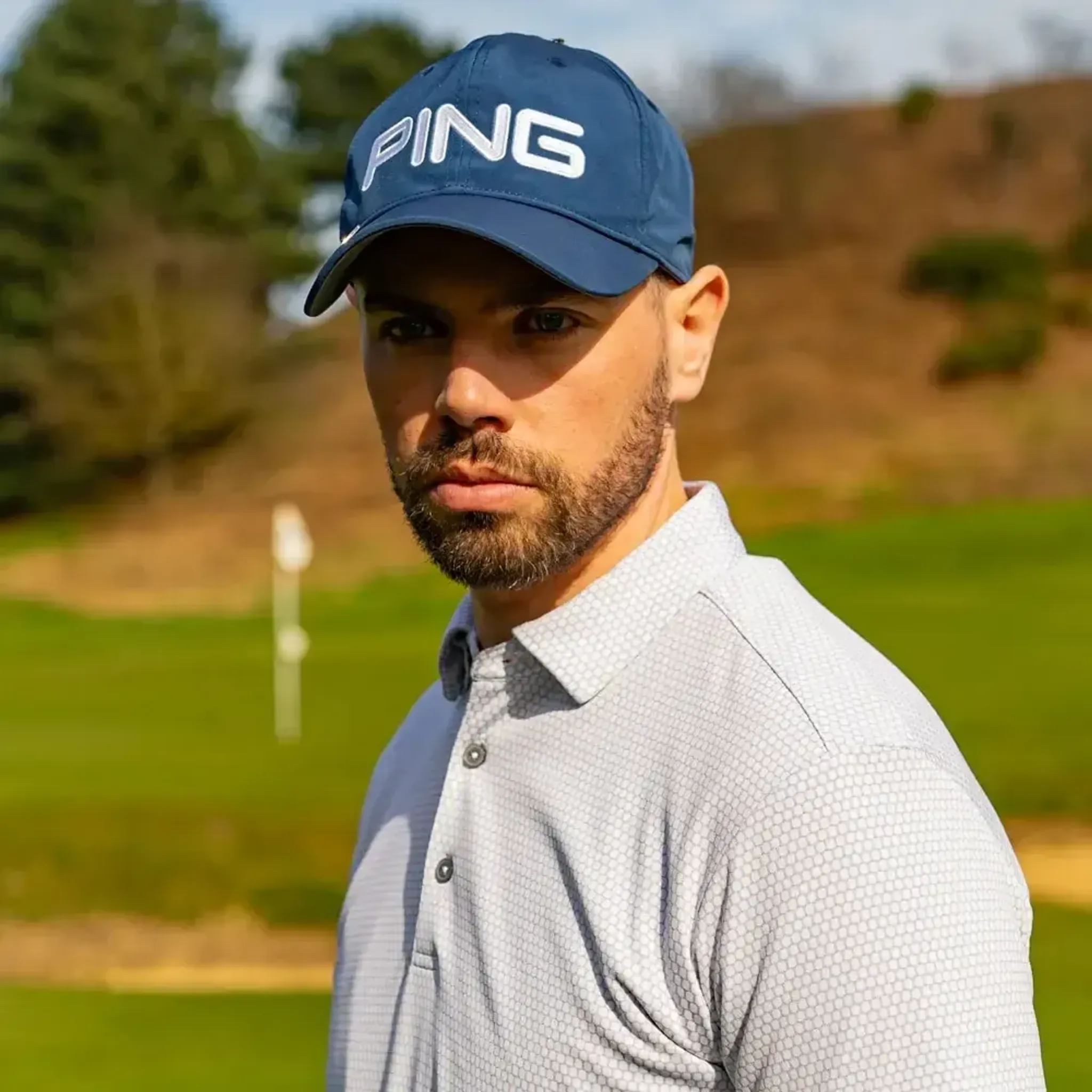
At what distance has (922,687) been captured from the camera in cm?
1230

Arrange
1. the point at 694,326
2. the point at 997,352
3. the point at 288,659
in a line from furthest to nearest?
the point at 997,352, the point at 288,659, the point at 694,326

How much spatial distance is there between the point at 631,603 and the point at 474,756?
0.23m

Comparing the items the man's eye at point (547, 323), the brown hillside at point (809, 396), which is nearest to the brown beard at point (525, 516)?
the man's eye at point (547, 323)

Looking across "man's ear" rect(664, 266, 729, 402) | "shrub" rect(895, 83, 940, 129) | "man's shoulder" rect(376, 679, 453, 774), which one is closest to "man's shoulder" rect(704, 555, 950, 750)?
"man's ear" rect(664, 266, 729, 402)

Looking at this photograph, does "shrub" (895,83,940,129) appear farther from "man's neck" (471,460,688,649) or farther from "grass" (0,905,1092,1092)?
"man's neck" (471,460,688,649)

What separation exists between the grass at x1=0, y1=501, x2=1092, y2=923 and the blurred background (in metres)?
0.04

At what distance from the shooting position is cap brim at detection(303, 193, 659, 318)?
57.2 inches

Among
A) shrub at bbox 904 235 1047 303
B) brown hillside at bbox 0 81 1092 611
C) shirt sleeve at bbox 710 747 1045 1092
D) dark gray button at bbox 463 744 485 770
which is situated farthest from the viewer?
shrub at bbox 904 235 1047 303

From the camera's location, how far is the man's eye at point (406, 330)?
1550 mm

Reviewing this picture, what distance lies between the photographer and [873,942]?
3.91ft

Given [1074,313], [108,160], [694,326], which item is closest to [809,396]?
[1074,313]

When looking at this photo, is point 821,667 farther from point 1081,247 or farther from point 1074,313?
point 1081,247

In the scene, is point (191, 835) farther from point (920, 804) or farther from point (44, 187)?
point (44, 187)

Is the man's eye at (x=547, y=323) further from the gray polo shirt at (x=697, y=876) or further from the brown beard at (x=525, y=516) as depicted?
the gray polo shirt at (x=697, y=876)
